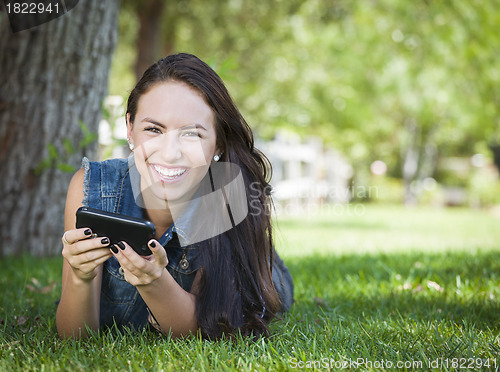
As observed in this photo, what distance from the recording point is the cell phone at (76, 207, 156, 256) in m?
1.78

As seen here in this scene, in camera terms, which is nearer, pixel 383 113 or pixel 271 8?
pixel 271 8

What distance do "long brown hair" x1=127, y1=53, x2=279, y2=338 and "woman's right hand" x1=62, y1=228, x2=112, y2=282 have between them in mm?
497

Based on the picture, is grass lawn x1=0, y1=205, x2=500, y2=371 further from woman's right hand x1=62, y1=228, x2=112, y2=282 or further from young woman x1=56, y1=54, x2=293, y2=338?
woman's right hand x1=62, y1=228, x2=112, y2=282

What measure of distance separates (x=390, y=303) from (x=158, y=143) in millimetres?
1542

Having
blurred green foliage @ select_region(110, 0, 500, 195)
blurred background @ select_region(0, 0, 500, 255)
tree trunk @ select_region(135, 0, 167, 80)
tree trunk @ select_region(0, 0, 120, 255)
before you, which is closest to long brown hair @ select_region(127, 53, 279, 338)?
blurred background @ select_region(0, 0, 500, 255)

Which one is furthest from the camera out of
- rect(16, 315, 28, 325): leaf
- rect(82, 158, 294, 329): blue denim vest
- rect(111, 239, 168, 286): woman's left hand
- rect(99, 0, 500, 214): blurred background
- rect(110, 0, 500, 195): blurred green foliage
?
rect(110, 0, 500, 195): blurred green foliage

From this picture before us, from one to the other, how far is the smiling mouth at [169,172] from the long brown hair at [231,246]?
25 cm

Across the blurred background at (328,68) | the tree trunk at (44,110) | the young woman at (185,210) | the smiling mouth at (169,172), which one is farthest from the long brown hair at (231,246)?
the tree trunk at (44,110)

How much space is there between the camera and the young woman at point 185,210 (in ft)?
6.83

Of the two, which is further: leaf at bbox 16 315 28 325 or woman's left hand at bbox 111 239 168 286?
leaf at bbox 16 315 28 325

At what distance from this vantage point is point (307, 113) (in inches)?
516

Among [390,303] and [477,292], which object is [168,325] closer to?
[390,303]

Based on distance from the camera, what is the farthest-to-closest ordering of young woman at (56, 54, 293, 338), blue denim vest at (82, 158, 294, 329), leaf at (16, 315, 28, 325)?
leaf at (16, 315, 28, 325) → blue denim vest at (82, 158, 294, 329) → young woman at (56, 54, 293, 338)

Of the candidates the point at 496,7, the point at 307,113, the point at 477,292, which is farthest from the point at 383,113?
the point at 477,292
